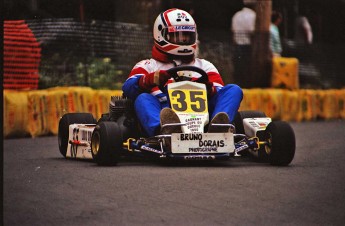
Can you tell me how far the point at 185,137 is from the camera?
9.41 m

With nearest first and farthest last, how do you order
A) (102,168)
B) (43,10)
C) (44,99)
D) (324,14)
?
(102,168), (44,99), (43,10), (324,14)

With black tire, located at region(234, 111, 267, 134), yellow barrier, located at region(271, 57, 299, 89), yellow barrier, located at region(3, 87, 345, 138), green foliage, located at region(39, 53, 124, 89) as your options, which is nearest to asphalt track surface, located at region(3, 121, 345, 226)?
black tire, located at region(234, 111, 267, 134)

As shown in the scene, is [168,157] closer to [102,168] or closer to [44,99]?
[102,168]

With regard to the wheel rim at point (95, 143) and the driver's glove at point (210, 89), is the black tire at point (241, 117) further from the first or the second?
the wheel rim at point (95, 143)

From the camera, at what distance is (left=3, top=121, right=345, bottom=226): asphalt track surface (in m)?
6.56

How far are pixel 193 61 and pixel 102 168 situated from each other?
1646 millimetres

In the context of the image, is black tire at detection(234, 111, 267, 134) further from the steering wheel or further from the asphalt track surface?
the steering wheel

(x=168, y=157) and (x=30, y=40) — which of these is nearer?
(x=168, y=157)

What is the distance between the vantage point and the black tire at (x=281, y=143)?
9.52 metres

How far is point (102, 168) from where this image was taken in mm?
9469

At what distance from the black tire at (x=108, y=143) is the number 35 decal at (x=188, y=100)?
613 mm

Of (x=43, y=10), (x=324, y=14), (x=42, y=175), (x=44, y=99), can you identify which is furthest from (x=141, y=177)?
(x=324, y=14)

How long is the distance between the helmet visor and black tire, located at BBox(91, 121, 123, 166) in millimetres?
1236

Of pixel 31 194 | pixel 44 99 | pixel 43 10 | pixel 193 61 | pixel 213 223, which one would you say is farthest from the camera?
pixel 43 10
